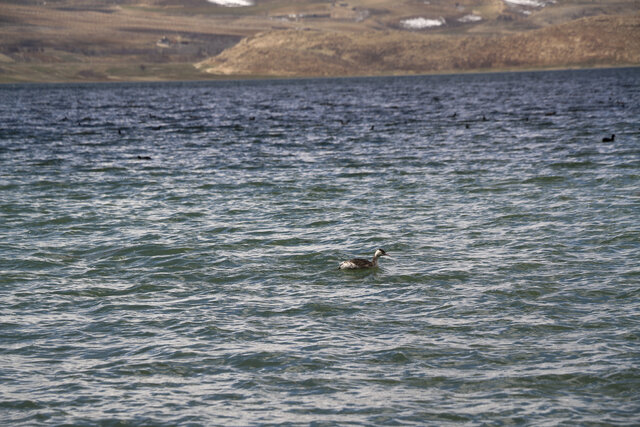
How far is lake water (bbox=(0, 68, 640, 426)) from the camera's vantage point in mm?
11180

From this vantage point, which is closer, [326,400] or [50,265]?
[326,400]

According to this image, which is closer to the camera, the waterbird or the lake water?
the lake water

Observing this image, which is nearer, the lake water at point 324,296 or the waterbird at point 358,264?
the lake water at point 324,296

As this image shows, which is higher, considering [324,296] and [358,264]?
[358,264]

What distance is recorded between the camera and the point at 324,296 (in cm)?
1625

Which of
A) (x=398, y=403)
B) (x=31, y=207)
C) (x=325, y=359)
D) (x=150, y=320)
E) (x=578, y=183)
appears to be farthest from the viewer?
(x=578, y=183)

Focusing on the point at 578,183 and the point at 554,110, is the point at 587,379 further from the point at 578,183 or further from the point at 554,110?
the point at 554,110

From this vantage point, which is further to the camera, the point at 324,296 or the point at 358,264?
the point at 358,264

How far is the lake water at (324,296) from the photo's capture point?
1118cm

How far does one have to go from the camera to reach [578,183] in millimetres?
29984

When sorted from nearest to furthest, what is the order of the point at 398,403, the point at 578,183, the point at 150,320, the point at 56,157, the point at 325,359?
1. the point at 398,403
2. the point at 325,359
3. the point at 150,320
4. the point at 578,183
5. the point at 56,157

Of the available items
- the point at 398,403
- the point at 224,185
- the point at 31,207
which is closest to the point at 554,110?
the point at 224,185

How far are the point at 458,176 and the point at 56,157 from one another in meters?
24.6

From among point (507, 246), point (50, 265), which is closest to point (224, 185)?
point (50, 265)
